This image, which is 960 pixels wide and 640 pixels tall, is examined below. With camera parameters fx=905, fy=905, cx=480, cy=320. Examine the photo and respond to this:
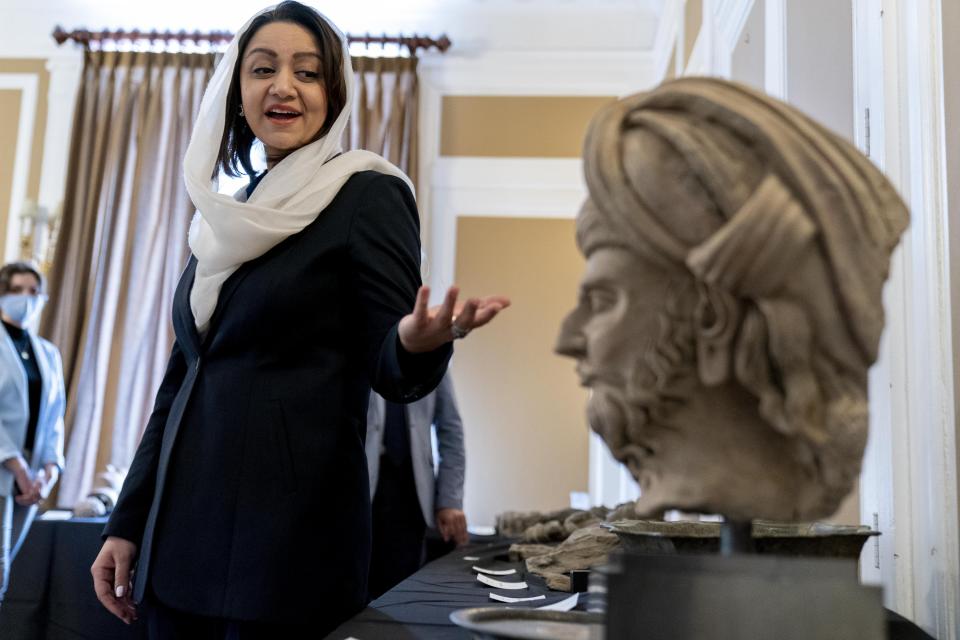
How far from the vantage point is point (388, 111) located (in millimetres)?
4945

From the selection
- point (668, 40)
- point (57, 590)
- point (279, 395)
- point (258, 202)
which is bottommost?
point (57, 590)

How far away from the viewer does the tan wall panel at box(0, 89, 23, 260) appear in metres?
5.04

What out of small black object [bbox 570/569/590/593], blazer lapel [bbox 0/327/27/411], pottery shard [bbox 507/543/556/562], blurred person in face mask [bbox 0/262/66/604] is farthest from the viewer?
blazer lapel [bbox 0/327/27/411]

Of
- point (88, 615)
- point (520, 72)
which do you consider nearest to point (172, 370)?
point (88, 615)

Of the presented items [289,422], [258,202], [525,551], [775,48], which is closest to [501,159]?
[775,48]

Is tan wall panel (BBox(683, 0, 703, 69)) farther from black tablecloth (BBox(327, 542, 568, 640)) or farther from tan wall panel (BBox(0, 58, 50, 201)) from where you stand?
tan wall panel (BBox(0, 58, 50, 201))

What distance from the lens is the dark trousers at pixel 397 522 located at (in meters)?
2.64

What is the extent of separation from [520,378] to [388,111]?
1.63m

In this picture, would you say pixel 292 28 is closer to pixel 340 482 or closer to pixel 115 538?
pixel 340 482

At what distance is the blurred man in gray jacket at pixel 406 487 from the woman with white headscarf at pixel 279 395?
1.36m

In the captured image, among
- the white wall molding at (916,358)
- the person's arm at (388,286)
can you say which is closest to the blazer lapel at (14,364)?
the person's arm at (388,286)

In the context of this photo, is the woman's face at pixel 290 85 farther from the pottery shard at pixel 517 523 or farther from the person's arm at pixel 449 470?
the person's arm at pixel 449 470

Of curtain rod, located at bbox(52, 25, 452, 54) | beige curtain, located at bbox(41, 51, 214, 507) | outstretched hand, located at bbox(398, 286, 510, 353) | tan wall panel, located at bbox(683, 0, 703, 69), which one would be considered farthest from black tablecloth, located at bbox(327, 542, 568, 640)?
curtain rod, located at bbox(52, 25, 452, 54)

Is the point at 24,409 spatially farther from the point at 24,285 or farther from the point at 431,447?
the point at 431,447
